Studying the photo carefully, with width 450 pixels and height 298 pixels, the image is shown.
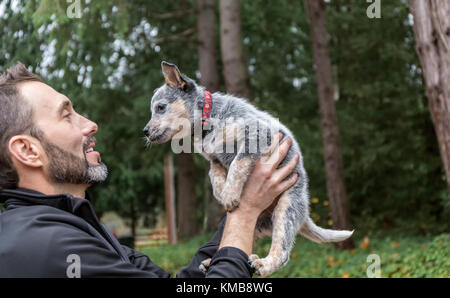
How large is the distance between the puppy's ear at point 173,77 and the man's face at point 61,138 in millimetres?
495

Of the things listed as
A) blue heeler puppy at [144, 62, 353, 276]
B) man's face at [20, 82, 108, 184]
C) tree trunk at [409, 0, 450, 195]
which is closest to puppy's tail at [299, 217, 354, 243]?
blue heeler puppy at [144, 62, 353, 276]

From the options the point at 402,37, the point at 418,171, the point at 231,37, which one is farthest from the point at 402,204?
the point at 231,37

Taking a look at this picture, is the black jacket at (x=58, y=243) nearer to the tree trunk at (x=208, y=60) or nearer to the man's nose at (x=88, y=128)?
the man's nose at (x=88, y=128)

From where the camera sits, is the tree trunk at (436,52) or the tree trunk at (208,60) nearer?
the tree trunk at (436,52)

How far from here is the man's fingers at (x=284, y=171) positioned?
2.52m

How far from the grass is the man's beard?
4.46 m

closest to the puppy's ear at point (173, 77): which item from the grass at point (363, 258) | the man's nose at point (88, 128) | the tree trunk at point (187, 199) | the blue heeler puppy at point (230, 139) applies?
the blue heeler puppy at point (230, 139)

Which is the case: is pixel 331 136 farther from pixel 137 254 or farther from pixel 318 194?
pixel 137 254

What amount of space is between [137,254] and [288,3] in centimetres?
1058

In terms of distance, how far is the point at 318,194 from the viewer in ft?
37.9

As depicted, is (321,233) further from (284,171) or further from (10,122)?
(10,122)

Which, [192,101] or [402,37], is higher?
[402,37]

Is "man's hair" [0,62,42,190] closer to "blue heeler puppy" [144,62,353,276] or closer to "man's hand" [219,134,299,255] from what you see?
"blue heeler puppy" [144,62,353,276]

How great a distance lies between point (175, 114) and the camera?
2.59 meters
